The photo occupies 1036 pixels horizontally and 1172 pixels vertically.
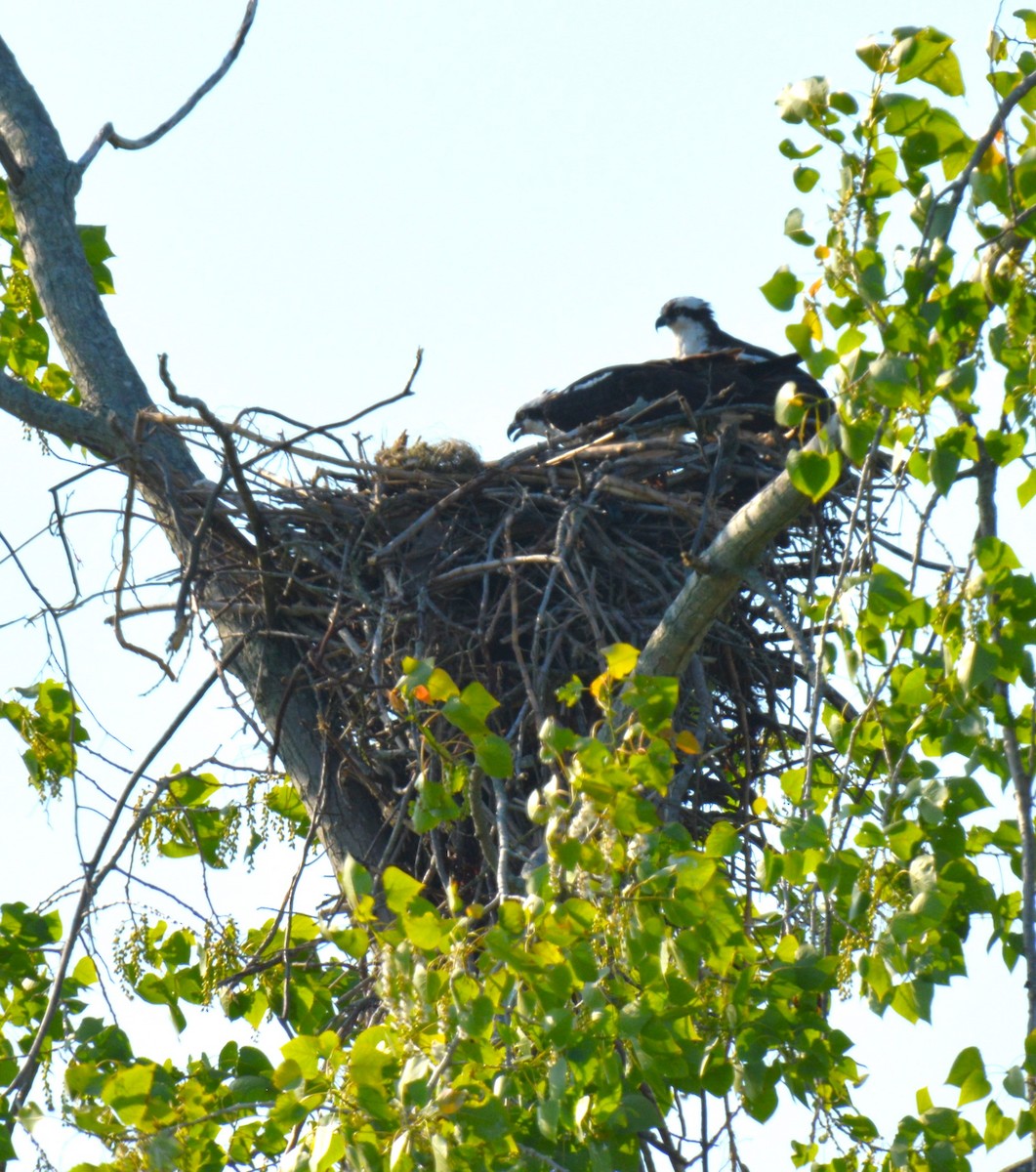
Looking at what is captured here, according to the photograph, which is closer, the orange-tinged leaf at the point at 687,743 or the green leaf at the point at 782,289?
the green leaf at the point at 782,289

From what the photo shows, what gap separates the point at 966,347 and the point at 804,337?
26 centimetres

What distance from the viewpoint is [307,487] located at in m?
4.98

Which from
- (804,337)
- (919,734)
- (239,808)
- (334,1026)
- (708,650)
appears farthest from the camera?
(708,650)

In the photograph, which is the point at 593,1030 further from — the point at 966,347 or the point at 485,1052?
the point at 966,347

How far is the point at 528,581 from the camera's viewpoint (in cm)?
463

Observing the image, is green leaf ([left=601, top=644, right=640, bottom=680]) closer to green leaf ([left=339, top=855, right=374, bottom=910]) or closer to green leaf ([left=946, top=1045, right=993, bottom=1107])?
green leaf ([left=339, top=855, right=374, bottom=910])

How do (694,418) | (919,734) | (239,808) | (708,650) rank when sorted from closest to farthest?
(919,734) → (239,808) → (708,650) → (694,418)

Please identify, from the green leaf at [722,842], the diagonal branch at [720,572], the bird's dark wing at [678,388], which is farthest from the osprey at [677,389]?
the green leaf at [722,842]

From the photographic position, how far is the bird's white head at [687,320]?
28.3 feet

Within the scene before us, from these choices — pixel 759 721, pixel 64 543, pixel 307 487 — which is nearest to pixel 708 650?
pixel 759 721

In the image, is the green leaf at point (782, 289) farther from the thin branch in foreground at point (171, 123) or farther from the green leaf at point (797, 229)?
the thin branch in foreground at point (171, 123)

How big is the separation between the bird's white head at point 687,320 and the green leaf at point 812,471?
6011 millimetres

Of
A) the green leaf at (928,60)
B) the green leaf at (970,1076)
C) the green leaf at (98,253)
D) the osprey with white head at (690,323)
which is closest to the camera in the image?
the green leaf at (928,60)

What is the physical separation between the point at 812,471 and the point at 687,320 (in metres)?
6.30
